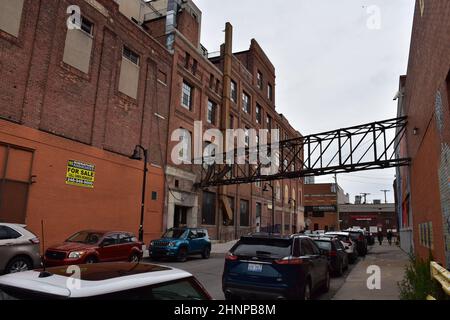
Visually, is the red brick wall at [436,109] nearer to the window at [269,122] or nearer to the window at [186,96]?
the window at [186,96]

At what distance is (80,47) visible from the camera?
19.4m

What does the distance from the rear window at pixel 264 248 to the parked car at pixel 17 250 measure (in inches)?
251

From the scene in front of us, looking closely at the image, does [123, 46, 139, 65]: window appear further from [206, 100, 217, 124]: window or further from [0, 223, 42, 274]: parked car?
[0, 223, 42, 274]: parked car

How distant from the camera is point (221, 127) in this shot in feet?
109

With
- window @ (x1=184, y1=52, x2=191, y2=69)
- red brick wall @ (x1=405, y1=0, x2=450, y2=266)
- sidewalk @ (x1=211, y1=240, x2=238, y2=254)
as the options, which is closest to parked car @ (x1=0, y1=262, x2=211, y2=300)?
red brick wall @ (x1=405, y1=0, x2=450, y2=266)

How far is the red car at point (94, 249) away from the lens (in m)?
12.3

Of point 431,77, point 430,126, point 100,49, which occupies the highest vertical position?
point 100,49

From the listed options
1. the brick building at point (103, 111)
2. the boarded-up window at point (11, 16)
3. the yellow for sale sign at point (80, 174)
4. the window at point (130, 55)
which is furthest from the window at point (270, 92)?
the boarded-up window at point (11, 16)

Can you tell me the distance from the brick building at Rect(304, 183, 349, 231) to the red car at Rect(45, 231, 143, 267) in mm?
61447

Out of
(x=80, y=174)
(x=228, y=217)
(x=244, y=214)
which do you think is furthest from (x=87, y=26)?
(x=244, y=214)

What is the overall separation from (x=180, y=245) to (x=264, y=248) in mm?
10306
